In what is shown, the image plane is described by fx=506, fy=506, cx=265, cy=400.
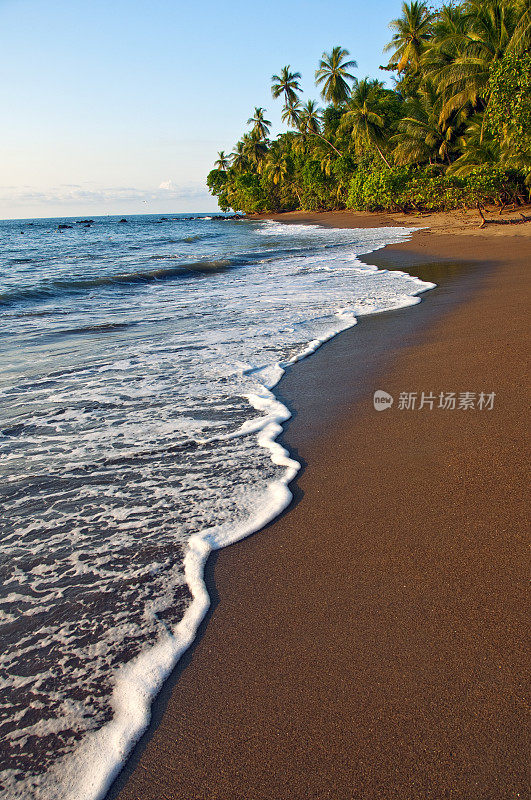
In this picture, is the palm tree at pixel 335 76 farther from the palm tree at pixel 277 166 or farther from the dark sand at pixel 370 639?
the dark sand at pixel 370 639

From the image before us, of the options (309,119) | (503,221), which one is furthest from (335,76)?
(503,221)

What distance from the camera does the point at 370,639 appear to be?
2018 mm

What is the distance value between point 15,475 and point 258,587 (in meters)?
2.11

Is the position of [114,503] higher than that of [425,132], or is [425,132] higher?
[425,132]

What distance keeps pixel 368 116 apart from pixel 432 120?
8768 mm

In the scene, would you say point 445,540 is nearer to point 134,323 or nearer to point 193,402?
point 193,402

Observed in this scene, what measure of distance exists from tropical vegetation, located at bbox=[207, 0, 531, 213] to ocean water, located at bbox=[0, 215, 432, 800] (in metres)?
14.8

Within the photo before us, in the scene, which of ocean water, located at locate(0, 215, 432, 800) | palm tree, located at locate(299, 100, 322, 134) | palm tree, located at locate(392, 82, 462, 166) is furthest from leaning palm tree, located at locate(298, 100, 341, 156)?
ocean water, located at locate(0, 215, 432, 800)

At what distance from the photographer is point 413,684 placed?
1814 millimetres

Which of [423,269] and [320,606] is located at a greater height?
[423,269]

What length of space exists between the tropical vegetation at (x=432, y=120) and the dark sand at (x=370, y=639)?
59.8ft

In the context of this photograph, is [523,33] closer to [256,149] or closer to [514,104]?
[514,104]

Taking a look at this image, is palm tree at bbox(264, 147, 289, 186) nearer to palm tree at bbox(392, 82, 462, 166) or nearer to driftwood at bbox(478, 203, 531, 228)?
palm tree at bbox(392, 82, 462, 166)

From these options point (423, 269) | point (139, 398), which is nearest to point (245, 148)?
point (423, 269)
